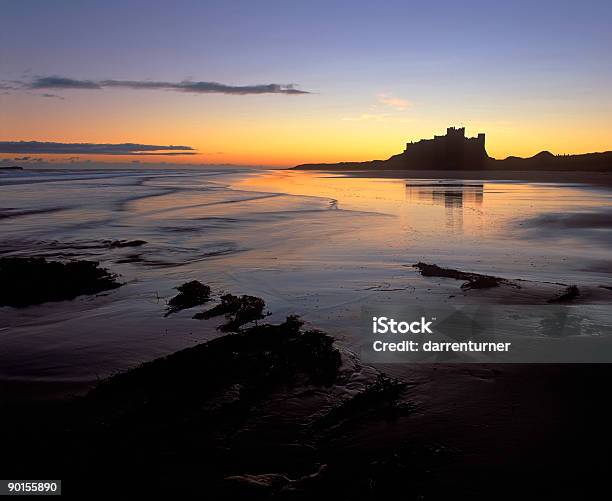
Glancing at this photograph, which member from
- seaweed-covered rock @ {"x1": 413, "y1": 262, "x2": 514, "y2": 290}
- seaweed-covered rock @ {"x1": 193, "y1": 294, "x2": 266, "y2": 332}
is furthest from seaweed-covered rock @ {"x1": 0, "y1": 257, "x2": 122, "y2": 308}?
seaweed-covered rock @ {"x1": 413, "y1": 262, "x2": 514, "y2": 290}

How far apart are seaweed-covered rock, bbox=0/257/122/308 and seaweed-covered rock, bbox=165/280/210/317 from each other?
2.23 meters

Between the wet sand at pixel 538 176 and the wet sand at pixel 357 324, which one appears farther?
the wet sand at pixel 538 176

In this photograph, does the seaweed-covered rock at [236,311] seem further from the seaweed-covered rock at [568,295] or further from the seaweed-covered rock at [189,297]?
the seaweed-covered rock at [568,295]

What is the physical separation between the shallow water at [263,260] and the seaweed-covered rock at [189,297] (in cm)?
27

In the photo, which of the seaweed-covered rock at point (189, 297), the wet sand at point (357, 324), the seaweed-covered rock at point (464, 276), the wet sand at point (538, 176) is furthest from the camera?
the wet sand at point (538, 176)

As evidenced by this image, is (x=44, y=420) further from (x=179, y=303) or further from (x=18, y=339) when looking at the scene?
(x=179, y=303)

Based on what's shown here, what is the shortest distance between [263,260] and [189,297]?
16.7ft

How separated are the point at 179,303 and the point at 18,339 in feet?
9.89

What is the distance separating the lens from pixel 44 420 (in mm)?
5473

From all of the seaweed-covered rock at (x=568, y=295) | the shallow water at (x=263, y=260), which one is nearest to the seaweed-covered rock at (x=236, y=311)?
the shallow water at (x=263, y=260)

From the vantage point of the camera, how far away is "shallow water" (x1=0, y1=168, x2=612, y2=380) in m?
8.24

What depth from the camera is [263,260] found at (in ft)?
50.2

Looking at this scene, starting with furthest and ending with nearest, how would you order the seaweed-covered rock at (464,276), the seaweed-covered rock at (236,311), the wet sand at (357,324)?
the seaweed-covered rock at (464,276) → the seaweed-covered rock at (236,311) → the wet sand at (357,324)

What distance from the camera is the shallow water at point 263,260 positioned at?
8.24 m
